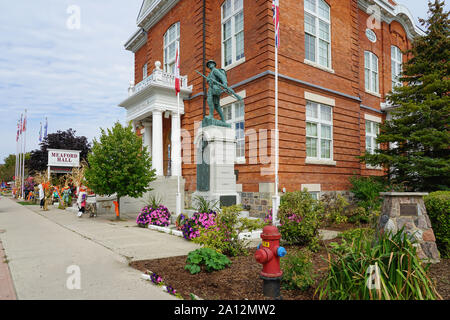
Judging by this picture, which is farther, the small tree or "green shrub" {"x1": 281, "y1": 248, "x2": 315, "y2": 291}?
the small tree

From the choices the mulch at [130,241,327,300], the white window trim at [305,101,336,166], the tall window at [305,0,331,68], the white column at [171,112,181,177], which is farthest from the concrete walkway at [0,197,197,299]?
the tall window at [305,0,331,68]

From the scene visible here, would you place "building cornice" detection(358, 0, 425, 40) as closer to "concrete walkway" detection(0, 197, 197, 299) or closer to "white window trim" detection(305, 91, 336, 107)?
"white window trim" detection(305, 91, 336, 107)

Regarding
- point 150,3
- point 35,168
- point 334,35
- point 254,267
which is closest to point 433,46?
point 334,35

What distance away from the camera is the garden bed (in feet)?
14.6

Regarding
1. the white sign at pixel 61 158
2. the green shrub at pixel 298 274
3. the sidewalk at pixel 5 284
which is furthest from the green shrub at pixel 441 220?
the white sign at pixel 61 158

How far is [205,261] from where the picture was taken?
588 centimetres

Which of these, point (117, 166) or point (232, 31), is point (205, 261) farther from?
point (232, 31)

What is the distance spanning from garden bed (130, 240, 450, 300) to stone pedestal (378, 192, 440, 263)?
0.32m

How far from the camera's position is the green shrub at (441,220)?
249 inches

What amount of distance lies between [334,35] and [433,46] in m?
4.81

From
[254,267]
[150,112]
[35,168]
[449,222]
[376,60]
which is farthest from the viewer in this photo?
[35,168]

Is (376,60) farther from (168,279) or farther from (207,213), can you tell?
(168,279)

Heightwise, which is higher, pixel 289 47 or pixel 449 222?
pixel 289 47
